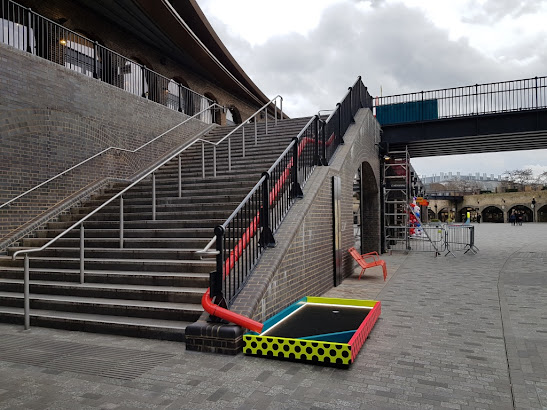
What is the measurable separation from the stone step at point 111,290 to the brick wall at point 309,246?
84cm

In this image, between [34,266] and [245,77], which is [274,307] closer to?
[34,266]

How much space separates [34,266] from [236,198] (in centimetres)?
358

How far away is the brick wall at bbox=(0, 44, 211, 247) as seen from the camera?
750 cm

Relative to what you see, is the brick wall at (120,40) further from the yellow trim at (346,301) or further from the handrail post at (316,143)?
the yellow trim at (346,301)

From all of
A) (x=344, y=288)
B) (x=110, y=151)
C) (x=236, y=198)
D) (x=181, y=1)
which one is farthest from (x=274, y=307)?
Answer: (x=181, y=1)

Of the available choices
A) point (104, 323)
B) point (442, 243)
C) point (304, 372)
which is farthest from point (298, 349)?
point (442, 243)

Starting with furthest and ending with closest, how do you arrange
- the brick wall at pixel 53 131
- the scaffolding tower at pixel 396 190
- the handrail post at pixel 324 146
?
1. the scaffolding tower at pixel 396 190
2. the handrail post at pixel 324 146
3. the brick wall at pixel 53 131

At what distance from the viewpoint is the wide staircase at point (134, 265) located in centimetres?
506

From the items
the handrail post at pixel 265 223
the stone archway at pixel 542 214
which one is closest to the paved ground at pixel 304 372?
the handrail post at pixel 265 223

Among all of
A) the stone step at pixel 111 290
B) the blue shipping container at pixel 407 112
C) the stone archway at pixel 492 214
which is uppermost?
the blue shipping container at pixel 407 112

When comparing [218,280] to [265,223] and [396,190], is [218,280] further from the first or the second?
[396,190]

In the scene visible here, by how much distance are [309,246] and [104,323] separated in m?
3.44

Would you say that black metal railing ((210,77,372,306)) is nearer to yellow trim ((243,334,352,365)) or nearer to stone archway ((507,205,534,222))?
yellow trim ((243,334,352,365))

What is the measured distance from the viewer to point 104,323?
16.2 ft
